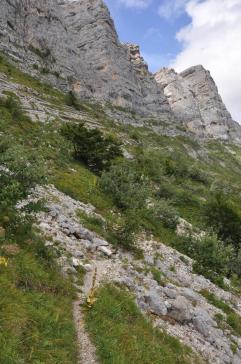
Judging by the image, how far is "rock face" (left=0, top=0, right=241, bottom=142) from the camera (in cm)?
10656

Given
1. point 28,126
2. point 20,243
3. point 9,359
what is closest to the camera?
point 9,359

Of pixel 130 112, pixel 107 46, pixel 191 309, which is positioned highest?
pixel 107 46

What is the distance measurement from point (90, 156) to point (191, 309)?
76.0 feet

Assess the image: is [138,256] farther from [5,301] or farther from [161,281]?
[5,301]

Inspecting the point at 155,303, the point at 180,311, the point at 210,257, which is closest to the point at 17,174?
the point at 155,303

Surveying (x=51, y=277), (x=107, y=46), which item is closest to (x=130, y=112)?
(x=107, y=46)

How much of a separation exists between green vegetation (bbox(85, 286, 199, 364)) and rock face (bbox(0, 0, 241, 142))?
86897mm

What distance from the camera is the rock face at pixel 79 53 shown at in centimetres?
10656

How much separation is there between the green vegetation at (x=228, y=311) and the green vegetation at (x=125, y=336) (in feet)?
15.0

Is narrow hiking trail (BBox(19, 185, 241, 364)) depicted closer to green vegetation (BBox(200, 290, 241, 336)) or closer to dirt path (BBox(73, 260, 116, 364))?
dirt path (BBox(73, 260, 116, 364))

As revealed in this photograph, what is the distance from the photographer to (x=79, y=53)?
486 ft

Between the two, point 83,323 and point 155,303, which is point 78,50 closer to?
point 155,303

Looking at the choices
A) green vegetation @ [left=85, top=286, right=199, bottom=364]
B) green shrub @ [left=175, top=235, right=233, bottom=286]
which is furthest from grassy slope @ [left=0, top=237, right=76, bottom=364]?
green shrub @ [left=175, top=235, right=233, bottom=286]

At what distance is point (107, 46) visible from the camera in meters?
157
